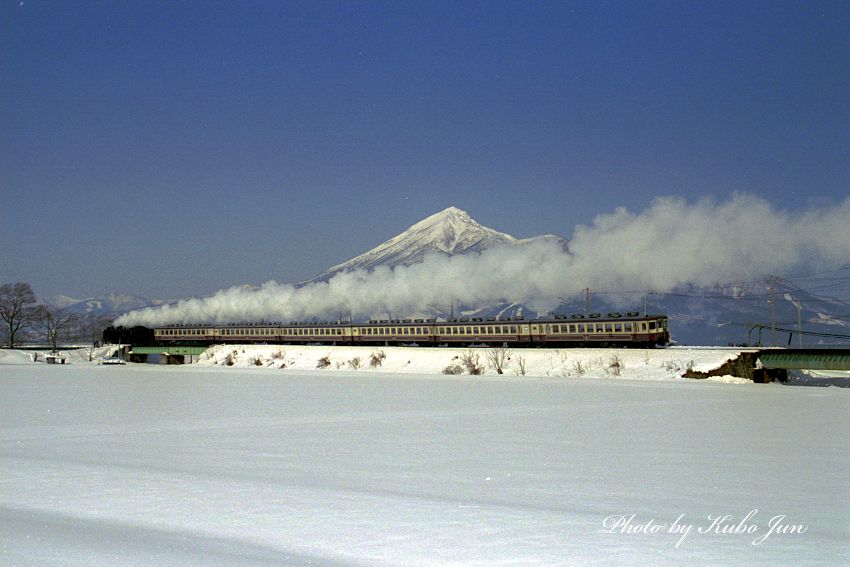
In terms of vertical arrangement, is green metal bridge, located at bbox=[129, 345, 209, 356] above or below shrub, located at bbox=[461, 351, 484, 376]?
above

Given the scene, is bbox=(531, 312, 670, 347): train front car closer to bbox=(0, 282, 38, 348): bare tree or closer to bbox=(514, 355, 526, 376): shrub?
bbox=(514, 355, 526, 376): shrub

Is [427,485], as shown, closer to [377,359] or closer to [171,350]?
[377,359]

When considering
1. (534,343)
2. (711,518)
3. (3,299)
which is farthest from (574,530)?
(3,299)

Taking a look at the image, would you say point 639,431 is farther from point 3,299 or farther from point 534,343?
point 3,299

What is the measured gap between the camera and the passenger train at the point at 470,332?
7025cm

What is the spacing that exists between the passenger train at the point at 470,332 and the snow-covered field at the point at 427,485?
36311 mm

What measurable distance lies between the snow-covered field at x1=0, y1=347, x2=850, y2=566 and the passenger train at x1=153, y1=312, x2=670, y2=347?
119 feet

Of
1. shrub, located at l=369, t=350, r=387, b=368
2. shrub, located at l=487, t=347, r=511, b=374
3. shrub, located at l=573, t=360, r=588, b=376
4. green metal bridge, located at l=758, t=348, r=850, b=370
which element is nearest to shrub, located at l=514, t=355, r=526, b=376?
shrub, located at l=487, t=347, r=511, b=374

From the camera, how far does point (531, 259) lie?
12625cm

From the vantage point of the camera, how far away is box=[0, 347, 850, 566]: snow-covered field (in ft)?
39.3

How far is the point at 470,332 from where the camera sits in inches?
3211

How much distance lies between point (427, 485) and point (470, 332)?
65.4 metres

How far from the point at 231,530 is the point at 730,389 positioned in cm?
3864

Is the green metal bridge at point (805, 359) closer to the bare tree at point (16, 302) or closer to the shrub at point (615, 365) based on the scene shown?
the shrub at point (615, 365)
